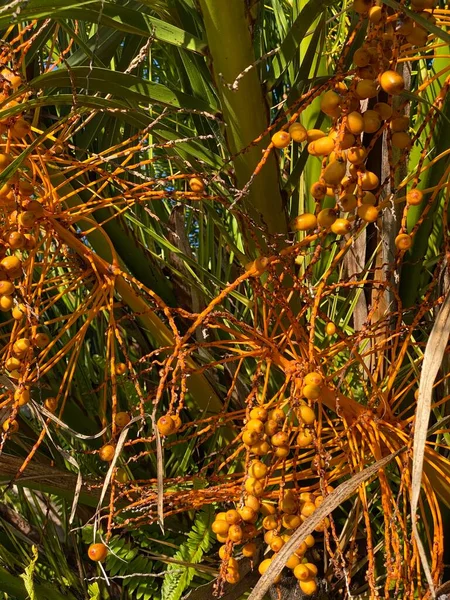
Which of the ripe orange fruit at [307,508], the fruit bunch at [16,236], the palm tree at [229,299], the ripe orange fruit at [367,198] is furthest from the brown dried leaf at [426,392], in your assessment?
the fruit bunch at [16,236]

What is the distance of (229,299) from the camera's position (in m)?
1.05

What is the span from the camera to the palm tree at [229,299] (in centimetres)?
72

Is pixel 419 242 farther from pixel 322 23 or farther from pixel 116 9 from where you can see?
pixel 116 9

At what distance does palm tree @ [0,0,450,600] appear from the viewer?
28.5 inches

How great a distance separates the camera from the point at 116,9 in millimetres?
816

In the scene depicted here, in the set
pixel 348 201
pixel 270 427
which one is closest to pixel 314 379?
pixel 270 427

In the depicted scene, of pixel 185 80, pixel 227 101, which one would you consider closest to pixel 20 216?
pixel 227 101

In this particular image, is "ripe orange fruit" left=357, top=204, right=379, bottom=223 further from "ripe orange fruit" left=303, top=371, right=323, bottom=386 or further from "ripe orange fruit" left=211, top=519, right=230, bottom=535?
"ripe orange fruit" left=211, top=519, right=230, bottom=535

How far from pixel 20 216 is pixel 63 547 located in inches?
31.8

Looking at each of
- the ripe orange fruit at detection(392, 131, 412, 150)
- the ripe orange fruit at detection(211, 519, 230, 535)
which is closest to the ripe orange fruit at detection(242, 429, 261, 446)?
the ripe orange fruit at detection(211, 519, 230, 535)

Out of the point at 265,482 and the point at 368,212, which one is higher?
the point at 368,212

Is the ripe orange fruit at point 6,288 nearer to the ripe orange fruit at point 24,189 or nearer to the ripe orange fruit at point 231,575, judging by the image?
the ripe orange fruit at point 24,189

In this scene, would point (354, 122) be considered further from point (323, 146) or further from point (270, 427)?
point (270, 427)

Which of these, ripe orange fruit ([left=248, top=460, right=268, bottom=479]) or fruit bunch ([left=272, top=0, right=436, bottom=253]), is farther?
ripe orange fruit ([left=248, top=460, right=268, bottom=479])
